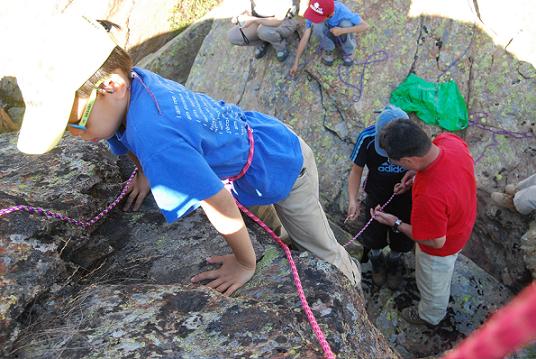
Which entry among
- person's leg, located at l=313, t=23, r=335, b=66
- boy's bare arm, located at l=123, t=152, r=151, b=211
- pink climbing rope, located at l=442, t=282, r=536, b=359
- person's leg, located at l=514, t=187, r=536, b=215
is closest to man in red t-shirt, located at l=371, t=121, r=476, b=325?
person's leg, located at l=514, t=187, r=536, b=215

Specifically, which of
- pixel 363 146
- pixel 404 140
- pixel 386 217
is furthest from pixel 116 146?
pixel 386 217

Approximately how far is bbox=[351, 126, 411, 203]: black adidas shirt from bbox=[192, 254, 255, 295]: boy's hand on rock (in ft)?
7.27

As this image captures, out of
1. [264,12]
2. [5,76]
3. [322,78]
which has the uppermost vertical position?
[264,12]

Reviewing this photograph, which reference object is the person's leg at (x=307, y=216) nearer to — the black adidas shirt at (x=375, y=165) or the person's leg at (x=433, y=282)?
the person's leg at (x=433, y=282)

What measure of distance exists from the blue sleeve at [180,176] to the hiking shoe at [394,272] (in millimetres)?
3684

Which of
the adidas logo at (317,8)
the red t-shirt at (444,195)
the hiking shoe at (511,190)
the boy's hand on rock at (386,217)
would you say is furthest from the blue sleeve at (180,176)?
the adidas logo at (317,8)

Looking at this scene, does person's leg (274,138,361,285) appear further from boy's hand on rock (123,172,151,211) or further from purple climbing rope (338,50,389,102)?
purple climbing rope (338,50,389,102)

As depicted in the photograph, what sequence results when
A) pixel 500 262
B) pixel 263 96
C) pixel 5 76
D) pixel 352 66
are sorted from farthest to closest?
Result: pixel 5 76
pixel 263 96
pixel 352 66
pixel 500 262

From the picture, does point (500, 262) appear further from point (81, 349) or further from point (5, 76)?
point (5, 76)

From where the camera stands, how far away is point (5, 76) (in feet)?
27.3

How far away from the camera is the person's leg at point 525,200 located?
495 cm

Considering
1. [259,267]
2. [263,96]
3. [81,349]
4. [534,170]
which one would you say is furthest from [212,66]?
[81,349]

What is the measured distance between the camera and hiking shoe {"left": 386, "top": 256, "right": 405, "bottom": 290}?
207 inches

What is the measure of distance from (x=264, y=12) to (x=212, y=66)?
5.82ft
